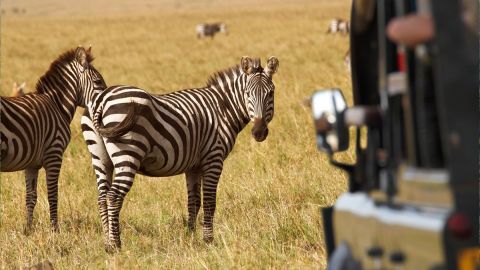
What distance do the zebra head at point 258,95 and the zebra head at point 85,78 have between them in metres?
2.06

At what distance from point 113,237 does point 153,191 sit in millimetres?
2319

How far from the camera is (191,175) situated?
8.24m

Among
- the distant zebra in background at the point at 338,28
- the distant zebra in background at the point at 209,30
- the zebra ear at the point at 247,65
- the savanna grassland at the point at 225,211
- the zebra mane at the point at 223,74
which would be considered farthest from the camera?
the distant zebra in background at the point at 209,30

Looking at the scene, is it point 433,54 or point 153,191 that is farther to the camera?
point 153,191

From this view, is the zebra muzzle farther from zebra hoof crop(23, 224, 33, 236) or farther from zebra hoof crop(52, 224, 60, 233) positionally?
zebra hoof crop(23, 224, 33, 236)

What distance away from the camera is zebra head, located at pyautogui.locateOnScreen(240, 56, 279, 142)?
313 inches

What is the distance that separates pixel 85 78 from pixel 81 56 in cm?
23

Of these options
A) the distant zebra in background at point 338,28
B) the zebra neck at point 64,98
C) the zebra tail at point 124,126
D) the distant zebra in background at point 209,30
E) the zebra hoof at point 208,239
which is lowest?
the zebra hoof at point 208,239

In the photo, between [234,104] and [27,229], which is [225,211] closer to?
[234,104]

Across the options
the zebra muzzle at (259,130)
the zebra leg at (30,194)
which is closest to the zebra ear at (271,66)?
the zebra muzzle at (259,130)

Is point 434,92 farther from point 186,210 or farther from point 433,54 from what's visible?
point 186,210

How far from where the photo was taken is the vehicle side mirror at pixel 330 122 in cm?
324

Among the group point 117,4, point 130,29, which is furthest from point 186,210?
point 117,4

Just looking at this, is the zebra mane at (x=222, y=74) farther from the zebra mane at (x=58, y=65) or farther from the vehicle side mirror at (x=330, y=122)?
the vehicle side mirror at (x=330, y=122)
